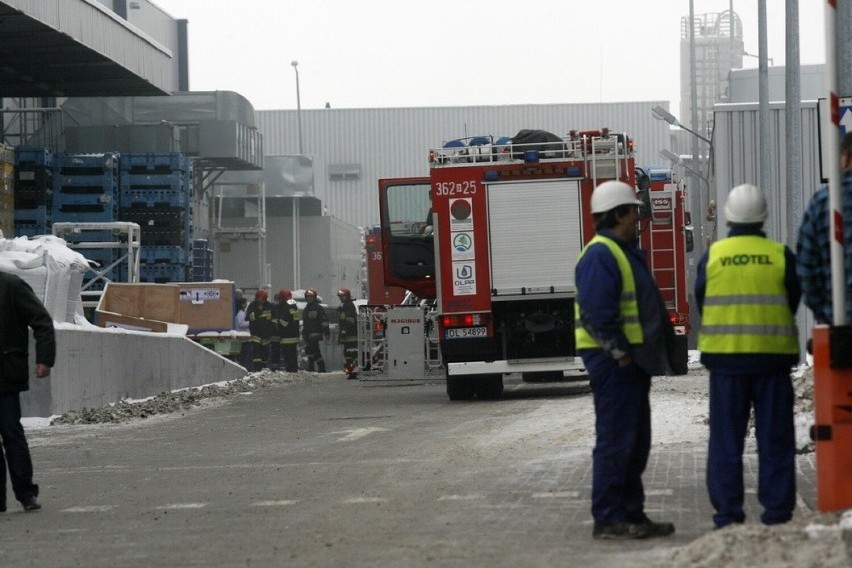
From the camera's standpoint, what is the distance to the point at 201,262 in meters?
41.4

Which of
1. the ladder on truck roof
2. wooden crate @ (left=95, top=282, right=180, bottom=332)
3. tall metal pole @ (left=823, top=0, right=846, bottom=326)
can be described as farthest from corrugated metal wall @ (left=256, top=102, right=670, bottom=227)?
tall metal pole @ (left=823, top=0, right=846, bottom=326)

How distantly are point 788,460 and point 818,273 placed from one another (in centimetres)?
89

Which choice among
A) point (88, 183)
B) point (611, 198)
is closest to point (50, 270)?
point (88, 183)

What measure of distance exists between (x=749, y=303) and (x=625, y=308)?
629mm

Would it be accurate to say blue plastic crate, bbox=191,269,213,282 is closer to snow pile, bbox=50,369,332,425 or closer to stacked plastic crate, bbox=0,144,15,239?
snow pile, bbox=50,369,332,425

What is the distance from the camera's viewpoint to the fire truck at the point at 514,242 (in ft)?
67.4

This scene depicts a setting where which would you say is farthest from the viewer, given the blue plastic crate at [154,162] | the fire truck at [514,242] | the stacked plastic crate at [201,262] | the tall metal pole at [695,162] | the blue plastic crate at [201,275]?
the tall metal pole at [695,162]

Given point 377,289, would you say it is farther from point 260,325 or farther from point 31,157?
point 31,157

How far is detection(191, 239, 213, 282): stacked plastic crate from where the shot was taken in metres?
40.9

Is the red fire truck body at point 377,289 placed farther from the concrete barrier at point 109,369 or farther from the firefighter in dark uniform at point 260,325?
the concrete barrier at point 109,369

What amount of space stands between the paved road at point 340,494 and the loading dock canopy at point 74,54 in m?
15.0

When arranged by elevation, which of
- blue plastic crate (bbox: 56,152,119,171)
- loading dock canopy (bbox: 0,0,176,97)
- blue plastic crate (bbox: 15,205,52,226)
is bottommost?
blue plastic crate (bbox: 15,205,52,226)

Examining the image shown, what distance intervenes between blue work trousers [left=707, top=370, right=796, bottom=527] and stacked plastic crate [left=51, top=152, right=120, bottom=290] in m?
26.7

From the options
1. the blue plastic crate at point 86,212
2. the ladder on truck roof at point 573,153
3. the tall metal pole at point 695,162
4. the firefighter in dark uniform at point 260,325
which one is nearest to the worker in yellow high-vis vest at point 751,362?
the ladder on truck roof at point 573,153
